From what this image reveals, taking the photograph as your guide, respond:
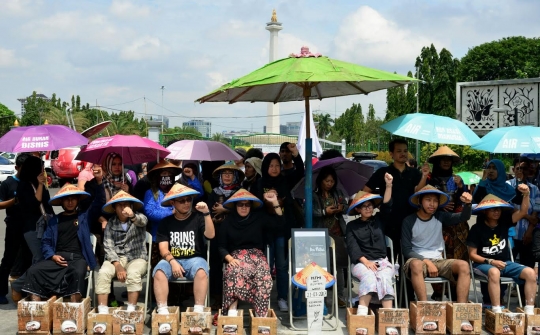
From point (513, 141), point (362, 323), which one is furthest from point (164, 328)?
point (513, 141)

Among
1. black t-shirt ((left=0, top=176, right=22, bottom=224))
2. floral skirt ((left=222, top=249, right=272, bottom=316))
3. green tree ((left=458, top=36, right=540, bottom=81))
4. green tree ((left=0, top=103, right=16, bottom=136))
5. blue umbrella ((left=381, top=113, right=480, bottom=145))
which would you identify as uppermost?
green tree ((left=458, top=36, right=540, bottom=81))

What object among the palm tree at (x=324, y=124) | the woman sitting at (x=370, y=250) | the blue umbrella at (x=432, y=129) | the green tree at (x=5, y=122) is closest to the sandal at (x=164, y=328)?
the woman sitting at (x=370, y=250)

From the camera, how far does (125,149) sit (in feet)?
24.4

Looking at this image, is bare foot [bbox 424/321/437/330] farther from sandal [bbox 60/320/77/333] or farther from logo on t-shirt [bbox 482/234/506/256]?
sandal [bbox 60/320/77/333]

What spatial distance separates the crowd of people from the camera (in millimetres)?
5676

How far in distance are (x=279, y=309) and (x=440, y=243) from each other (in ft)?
6.31

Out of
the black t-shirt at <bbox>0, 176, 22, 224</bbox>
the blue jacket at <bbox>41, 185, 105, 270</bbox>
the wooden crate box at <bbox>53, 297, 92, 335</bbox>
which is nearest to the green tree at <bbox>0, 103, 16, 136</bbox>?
the black t-shirt at <bbox>0, 176, 22, 224</bbox>

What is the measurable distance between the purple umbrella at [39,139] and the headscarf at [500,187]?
15.5ft

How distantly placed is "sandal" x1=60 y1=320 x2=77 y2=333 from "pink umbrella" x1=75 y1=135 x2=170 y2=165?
2032 millimetres

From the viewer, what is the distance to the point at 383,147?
35.9m

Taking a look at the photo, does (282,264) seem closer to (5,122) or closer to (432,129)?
(432,129)

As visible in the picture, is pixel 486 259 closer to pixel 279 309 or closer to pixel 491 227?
pixel 491 227

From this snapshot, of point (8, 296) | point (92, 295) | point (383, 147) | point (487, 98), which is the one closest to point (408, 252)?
point (92, 295)

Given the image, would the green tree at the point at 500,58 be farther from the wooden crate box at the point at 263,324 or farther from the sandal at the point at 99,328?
the sandal at the point at 99,328
